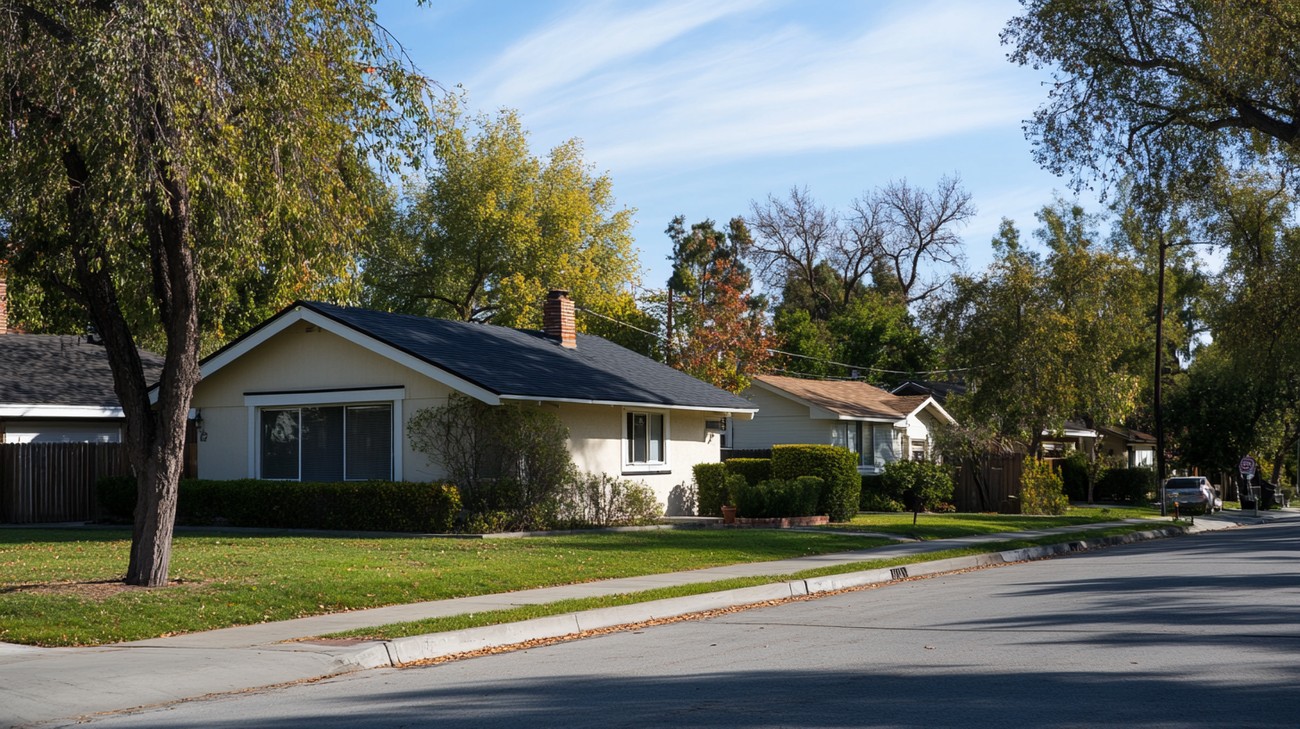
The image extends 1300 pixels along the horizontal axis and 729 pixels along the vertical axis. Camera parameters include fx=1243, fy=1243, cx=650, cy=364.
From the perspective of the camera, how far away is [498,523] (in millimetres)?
24469

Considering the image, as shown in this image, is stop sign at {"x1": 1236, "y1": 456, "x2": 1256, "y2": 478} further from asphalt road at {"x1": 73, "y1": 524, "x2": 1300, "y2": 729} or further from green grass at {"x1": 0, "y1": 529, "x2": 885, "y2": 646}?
asphalt road at {"x1": 73, "y1": 524, "x2": 1300, "y2": 729}

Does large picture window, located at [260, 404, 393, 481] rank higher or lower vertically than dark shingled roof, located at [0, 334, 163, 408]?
lower

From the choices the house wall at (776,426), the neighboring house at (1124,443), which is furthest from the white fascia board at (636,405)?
the neighboring house at (1124,443)

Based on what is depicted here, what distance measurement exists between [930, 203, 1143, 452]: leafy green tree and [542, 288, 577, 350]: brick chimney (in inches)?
588

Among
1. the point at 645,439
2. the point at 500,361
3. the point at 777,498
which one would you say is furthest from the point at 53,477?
the point at 777,498

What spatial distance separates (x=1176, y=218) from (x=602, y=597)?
20675 millimetres

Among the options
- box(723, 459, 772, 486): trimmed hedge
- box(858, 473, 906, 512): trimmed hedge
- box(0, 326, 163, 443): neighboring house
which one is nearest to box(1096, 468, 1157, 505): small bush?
box(858, 473, 906, 512): trimmed hedge

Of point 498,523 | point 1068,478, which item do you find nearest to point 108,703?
point 498,523

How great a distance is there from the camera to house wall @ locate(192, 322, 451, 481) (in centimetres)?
2589

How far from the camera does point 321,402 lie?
2698 cm

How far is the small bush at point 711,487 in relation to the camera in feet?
102

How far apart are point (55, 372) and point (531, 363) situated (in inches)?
514

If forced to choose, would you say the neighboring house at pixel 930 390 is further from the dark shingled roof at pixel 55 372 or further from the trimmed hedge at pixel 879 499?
the dark shingled roof at pixel 55 372

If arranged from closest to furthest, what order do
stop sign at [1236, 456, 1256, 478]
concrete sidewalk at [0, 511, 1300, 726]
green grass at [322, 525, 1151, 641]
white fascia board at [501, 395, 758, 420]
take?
concrete sidewalk at [0, 511, 1300, 726], green grass at [322, 525, 1151, 641], white fascia board at [501, 395, 758, 420], stop sign at [1236, 456, 1256, 478]
